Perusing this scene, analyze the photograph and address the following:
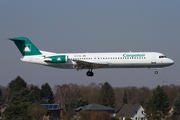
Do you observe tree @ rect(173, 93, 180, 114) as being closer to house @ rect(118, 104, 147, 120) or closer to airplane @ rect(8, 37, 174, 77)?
house @ rect(118, 104, 147, 120)

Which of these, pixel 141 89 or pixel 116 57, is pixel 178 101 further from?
pixel 116 57

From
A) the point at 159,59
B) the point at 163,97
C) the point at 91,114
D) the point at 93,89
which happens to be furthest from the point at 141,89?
the point at 159,59

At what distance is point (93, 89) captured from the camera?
119m

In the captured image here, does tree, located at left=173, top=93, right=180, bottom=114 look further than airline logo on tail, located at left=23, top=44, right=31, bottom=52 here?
Yes

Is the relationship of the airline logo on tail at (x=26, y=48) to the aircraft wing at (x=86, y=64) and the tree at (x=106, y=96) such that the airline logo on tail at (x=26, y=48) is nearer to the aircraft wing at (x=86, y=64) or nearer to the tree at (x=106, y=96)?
the aircraft wing at (x=86, y=64)

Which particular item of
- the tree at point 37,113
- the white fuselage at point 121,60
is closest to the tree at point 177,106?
the tree at point 37,113

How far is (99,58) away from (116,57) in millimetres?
2505

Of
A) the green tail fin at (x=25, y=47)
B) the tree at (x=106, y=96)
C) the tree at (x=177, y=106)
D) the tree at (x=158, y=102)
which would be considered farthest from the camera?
the tree at (x=106, y=96)

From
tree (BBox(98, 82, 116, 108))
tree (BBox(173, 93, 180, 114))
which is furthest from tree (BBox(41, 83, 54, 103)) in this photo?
tree (BBox(173, 93, 180, 114))

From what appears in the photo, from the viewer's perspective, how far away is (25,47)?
46844mm

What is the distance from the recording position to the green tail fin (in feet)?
153

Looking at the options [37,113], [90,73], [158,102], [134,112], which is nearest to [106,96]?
[134,112]

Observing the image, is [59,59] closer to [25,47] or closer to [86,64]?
[86,64]

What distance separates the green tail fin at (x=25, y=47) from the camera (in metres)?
46.7
